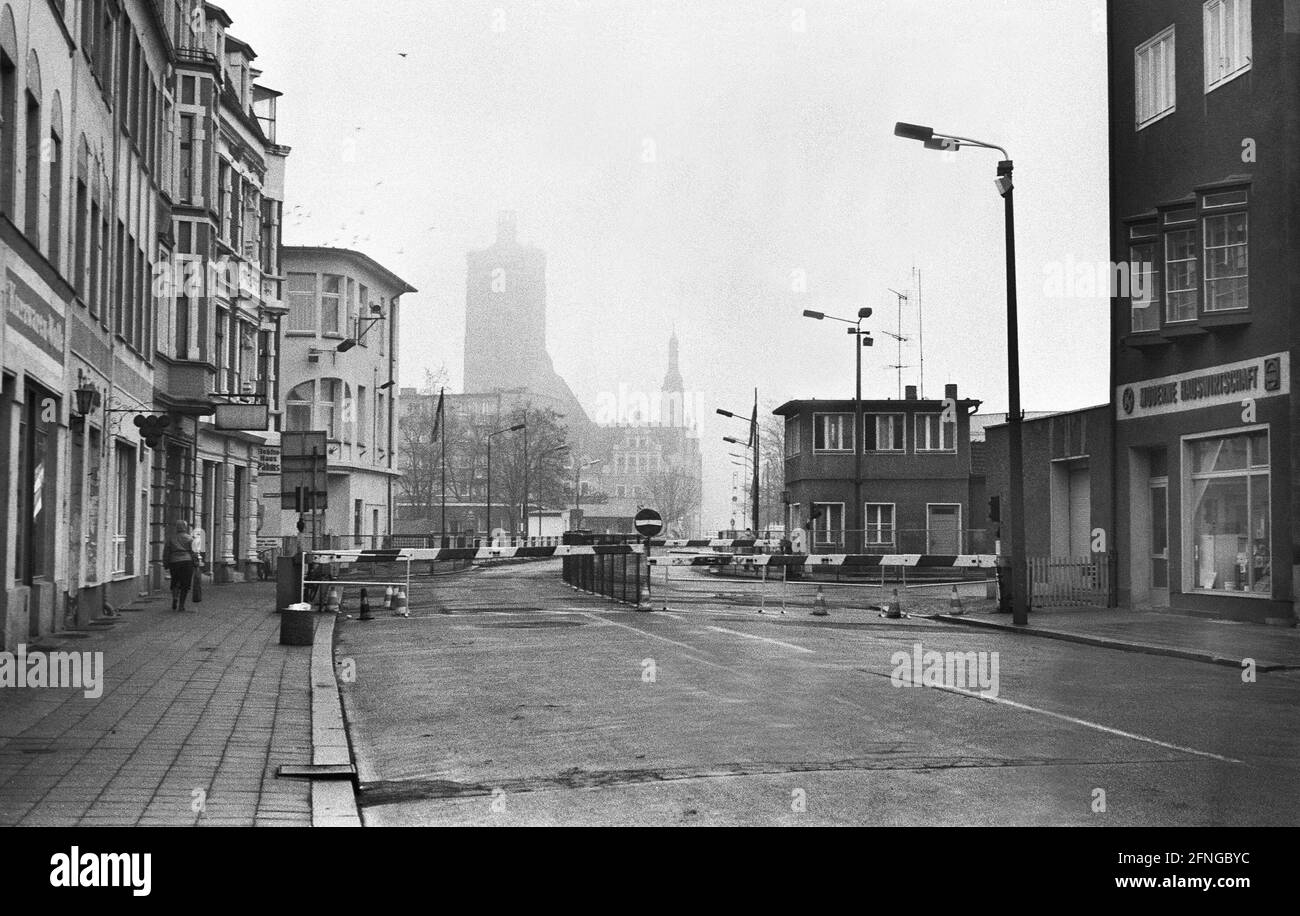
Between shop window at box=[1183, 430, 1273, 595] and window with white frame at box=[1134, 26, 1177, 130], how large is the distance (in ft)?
20.9

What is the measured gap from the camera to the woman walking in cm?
2545

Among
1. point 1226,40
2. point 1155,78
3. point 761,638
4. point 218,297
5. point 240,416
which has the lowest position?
point 761,638

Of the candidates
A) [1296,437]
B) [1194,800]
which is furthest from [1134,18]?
[1194,800]

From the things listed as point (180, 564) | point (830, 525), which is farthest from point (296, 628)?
point (830, 525)

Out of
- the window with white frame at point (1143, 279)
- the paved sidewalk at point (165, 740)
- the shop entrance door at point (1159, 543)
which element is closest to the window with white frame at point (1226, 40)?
the window with white frame at point (1143, 279)

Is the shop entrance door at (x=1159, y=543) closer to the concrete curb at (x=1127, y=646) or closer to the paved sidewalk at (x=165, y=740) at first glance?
the concrete curb at (x=1127, y=646)

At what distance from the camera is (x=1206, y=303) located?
2508 cm

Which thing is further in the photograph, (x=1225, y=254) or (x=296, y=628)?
(x=1225, y=254)

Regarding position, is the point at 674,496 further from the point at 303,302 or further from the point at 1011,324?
the point at 1011,324

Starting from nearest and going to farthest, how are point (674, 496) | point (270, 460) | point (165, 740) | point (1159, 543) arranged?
point (165, 740)
point (1159, 543)
point (270, 460)
point (674, 496)

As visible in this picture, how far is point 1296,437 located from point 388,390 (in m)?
53.3

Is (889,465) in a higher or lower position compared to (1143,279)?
lower

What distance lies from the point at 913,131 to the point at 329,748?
18.4m

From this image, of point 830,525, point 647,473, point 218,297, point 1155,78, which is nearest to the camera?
point 1155,78
